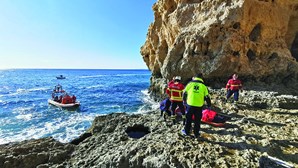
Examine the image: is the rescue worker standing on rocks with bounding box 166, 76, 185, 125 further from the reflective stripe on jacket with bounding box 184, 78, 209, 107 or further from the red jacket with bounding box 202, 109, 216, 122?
the reflective stripe on jacket with bounding box 184, 78, 209, 107

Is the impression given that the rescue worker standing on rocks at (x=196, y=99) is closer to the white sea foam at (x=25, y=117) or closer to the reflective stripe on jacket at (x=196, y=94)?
the reflective stripe on jacket at (x=196, y=94)

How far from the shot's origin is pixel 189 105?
6.41m

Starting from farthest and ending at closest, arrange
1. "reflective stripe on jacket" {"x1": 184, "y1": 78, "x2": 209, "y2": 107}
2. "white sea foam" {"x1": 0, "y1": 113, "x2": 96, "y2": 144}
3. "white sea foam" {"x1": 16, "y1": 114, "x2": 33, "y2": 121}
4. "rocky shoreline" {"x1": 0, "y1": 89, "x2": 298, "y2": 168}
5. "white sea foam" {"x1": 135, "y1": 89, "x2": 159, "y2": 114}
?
"white sea foam" {"x1": 135, "y1": 89, "x2": 159, "y2": 114} < "white sea foam" {"x1": 16, "y1": 114, "x2": 33, "y2": 121} < "white sea foam" {"x1": 0, "y1": 113, "x2": 96, "y2": 144} < "reflective stripe on jacket" {"x1": 184, "y1": 78, "x2": 209, "y2": 107} < "rocky shoreline" {"x1": 0, "y1": 89, "x2": 298, "y2": 168}

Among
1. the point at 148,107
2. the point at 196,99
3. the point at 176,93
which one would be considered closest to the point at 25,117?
the point at 148,107

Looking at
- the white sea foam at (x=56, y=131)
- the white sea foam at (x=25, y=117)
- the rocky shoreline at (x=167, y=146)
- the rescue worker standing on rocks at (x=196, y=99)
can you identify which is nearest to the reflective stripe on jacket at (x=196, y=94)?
the rescue worker standing on rocks at (x=196, y=99)

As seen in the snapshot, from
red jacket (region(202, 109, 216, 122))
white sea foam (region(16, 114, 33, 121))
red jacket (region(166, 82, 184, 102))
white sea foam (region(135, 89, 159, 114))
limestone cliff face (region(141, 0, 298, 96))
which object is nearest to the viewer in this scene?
red jacket (region(166, 82, 184, 102))

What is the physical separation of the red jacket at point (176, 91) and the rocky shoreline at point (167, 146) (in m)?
1.13

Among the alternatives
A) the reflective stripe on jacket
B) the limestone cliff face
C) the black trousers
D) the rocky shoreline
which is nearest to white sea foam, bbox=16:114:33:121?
the rocky shoreline

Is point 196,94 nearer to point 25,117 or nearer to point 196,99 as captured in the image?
point 196,99

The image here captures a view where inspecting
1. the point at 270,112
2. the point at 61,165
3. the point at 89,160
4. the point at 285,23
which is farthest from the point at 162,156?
the point at 285,23

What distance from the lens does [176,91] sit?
315 inches

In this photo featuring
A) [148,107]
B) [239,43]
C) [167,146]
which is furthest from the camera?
[148,107]

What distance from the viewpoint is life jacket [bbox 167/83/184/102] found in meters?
7.91

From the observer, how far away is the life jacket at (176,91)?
7910 millimetres
